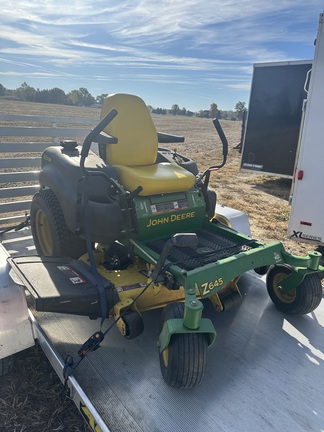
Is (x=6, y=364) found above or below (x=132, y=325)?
below

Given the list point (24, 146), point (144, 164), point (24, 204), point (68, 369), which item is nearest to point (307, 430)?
point (68, 369)

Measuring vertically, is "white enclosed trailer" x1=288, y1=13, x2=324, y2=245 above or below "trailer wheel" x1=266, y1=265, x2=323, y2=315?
above

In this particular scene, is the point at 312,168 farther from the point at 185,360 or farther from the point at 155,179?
the point at 185,360

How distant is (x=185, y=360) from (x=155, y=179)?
4.57ft

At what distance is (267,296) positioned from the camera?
10.1ft

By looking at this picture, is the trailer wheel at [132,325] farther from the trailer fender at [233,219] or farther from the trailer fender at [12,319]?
the trailer fender at [233,219]

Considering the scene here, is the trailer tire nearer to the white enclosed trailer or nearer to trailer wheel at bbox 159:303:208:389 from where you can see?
trailer wheel at bbox 159:303:208:389

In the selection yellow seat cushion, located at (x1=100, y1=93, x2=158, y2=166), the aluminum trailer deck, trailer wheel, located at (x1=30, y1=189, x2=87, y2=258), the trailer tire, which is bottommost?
the trailer tire

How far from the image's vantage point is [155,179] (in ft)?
9.30

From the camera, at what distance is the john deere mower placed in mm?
2152

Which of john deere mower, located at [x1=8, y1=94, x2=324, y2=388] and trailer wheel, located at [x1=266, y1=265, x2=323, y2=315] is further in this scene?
trailer wheel, located at [x1=266, y1=265, x2=323, y2=315]

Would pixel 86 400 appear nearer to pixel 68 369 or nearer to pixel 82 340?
pixel 68 369

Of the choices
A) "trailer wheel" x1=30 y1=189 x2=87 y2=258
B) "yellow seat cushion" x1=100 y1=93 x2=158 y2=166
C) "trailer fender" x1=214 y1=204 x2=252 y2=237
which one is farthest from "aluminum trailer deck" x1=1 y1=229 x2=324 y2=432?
"yellow seat cushion" x1=100 y1=93 x2=158 y2=166

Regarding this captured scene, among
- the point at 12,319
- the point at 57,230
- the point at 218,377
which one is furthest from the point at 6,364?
the point at 218,377
